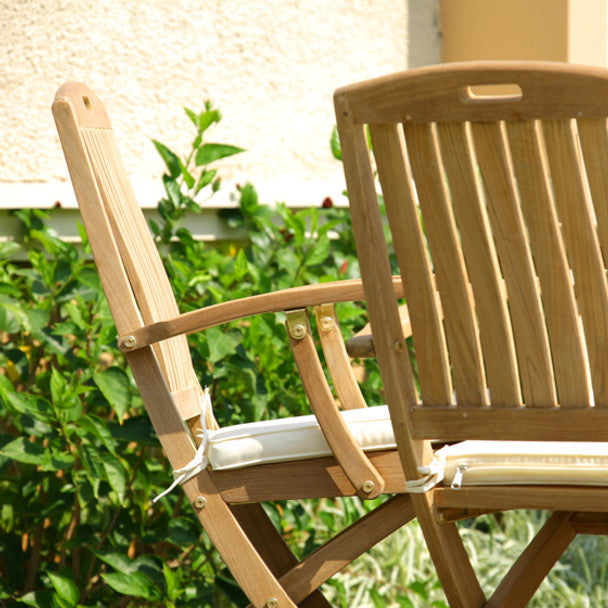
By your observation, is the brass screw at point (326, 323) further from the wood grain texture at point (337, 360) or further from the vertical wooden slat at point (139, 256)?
the vertical wooden slat at point (139, 256)

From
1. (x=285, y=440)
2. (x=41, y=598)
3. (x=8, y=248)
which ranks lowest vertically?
(x=41, y=598)

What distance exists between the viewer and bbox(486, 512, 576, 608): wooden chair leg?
1425 mm

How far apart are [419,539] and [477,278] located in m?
1.76

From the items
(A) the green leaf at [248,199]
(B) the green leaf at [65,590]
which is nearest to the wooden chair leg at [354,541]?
(B) the green leaf at [65,590]

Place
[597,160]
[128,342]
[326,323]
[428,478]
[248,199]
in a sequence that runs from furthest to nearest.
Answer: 1. [248,199]
2. [326,323]
3. [128,342]
4. [428,478]
5. [597,160]

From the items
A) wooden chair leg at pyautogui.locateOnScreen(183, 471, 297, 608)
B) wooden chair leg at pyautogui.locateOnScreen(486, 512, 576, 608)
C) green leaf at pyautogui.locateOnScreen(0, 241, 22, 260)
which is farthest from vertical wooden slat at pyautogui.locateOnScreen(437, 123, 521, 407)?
green leaf at pyautogui.locateOnScreen(0, 241, 22, 260)

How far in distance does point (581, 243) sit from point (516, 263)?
0.09 m

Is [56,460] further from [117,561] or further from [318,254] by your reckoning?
[318,254]

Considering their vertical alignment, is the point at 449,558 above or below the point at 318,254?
below

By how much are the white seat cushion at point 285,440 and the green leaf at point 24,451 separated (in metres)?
0.63

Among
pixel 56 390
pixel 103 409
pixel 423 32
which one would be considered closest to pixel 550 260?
pixel 56 390

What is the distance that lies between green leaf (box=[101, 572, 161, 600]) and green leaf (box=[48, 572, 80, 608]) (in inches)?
2.8

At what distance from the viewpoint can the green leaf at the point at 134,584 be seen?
1.96m

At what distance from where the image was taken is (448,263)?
1191 mm
